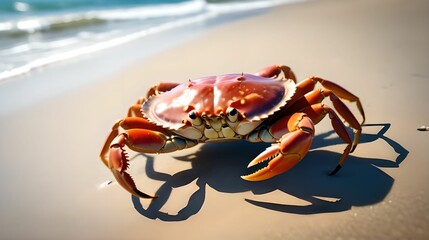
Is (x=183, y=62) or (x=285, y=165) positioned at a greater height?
(x=285, y=165)

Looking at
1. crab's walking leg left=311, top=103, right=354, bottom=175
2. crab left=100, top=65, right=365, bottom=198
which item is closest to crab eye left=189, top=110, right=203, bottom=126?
crab left=100, top=65, right=365, bottom=198

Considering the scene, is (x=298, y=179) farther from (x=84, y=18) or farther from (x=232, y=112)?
(x=84, y=18)

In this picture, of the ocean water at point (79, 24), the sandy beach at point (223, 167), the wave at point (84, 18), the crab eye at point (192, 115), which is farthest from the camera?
the wave at point (84, 18)

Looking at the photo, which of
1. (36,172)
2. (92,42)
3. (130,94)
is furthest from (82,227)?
(92,42)

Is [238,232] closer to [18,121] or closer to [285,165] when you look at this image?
[285,165]

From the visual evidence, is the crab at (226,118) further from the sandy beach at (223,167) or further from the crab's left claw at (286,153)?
the sandy beach at (223,167)

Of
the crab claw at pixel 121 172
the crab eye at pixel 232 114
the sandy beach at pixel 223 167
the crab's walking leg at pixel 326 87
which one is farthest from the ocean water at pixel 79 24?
the crab's walking leg at pixel 326 87
